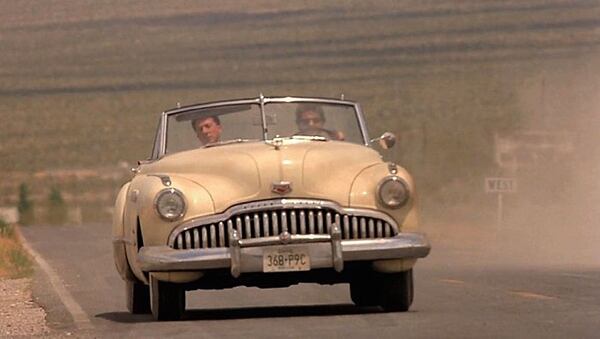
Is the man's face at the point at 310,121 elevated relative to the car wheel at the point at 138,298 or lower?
elevated

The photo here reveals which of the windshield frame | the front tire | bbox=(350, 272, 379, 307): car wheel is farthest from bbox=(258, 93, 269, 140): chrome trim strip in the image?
the front tire

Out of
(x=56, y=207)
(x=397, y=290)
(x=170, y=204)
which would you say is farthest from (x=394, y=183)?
(x=56, y=207)

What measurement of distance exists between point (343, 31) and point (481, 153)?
25.8m

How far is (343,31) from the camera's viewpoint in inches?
4250

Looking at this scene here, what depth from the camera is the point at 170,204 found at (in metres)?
18.5

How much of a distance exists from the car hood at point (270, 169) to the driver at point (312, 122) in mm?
718

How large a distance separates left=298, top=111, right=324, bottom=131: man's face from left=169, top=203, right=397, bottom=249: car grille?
1.97 m

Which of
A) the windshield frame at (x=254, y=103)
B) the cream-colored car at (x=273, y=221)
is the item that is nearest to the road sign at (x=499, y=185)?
the windshield frame at (x=254, y=103)

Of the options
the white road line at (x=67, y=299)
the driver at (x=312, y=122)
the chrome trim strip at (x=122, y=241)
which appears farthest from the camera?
the driver at (x=312, y=122)

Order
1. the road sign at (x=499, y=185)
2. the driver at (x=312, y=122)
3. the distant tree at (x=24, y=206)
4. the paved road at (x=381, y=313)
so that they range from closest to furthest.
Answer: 1. the paved road at (x=381, y=313)
2. the driver at (x=312, y=122)
3. the road sign at (x=499, y=185)
4. the distant tree at (x=24, y=206)

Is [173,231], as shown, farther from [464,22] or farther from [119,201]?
[464,22]

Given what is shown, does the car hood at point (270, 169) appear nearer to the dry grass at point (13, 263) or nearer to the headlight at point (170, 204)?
the headlight at point (170, 204)

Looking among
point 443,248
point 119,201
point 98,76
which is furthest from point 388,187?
point 98,76

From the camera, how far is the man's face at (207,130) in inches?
796
